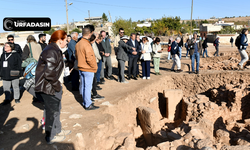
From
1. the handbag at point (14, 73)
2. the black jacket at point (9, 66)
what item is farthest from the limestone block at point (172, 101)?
the black jacket at point (9, 66)

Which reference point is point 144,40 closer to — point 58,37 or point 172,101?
point 172,101

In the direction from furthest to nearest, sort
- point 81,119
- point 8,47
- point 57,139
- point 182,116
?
point 182,116 → point 8,47 → point 81,119 → point 57,139

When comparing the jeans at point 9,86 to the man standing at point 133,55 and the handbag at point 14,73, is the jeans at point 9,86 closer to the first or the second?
the handbag at point 14,73

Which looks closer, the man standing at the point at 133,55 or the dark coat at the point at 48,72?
the dark coat at the point at 48,72

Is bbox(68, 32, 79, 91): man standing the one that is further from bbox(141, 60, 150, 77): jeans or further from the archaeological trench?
bbox(141, 60, 150, 77): jeans

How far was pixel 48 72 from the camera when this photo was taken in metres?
2.98

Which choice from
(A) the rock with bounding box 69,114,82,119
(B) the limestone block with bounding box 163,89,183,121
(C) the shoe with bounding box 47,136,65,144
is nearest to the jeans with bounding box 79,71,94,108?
(A) the rock with bounding box 69,114,82,119

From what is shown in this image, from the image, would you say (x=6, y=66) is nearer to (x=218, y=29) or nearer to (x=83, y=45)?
(x=83, y=45)

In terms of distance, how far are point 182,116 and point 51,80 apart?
5293 mm

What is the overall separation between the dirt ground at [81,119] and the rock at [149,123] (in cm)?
34

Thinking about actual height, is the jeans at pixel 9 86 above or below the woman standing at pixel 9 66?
below

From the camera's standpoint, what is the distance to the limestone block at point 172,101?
686 centimetres

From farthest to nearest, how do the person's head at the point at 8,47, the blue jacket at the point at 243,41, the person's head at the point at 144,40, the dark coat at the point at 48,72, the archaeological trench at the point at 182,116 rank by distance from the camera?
the blue jacket at the point at 243,41 → the person's head at the point at 144,40 → the person's head at the point at 8,47 → the archaeological trench at the point at 182,116 → the dark coat at the point at 48,72

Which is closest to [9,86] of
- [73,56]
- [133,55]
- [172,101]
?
[73,56]
